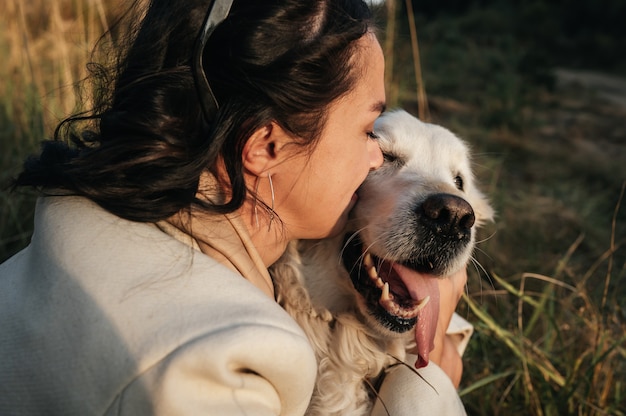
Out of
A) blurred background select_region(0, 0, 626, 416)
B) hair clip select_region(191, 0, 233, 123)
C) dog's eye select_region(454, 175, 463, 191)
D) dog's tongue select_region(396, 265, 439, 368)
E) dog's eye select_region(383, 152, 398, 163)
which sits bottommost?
blurred background select_region(0, 0, 626, 416)

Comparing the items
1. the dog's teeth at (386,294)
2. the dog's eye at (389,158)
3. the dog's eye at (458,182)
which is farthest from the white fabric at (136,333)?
the dog's eye at (458,182)

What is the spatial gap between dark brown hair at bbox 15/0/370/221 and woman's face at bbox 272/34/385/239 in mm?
74

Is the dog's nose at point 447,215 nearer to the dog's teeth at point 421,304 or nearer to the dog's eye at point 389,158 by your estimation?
the dog's teeth at point 421,304

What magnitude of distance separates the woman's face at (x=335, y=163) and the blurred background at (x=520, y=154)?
1.92 ft

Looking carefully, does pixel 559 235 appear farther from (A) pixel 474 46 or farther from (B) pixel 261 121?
(A) pixel 474 46

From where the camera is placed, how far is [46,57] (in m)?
5.05

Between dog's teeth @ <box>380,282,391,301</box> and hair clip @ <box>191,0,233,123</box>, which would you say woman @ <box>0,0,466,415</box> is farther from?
dog's teeth @ <box>380,282,391,301</box>

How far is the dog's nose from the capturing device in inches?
78.7

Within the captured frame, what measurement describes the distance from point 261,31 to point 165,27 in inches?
8.7

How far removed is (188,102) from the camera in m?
1.56

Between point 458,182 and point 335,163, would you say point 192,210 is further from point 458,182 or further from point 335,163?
→ point 458,182

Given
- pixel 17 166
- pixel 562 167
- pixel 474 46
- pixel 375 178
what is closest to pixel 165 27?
pixel 375 178

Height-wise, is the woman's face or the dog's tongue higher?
the woman's face

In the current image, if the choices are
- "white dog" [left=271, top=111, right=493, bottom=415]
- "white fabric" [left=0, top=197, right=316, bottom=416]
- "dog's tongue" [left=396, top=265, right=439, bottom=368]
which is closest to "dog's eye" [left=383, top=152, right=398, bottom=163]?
"white dog" [left=271, top=111, right=493, bottom=415]
